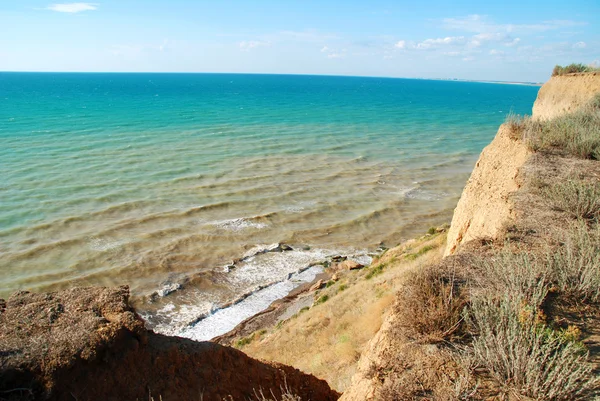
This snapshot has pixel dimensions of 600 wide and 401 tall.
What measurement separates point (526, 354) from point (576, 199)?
5.18m

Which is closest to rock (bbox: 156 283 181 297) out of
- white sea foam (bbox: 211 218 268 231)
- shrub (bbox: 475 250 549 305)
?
white sea foam (bbox: 211 218 268 231)

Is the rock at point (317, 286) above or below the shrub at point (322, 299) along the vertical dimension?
below

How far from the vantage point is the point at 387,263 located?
16.0 m

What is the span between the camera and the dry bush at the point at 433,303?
5152mm

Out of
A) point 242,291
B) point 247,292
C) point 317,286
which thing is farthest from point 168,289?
point 317,286

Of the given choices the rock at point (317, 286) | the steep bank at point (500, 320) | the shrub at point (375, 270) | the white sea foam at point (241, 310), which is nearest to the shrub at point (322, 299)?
the rock at point (317, 286)

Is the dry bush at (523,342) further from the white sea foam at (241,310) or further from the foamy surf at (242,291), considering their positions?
the foamy surf at (242,291)

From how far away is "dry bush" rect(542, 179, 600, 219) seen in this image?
26.9ft

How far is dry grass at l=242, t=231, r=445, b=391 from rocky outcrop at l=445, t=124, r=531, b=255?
4.93ft

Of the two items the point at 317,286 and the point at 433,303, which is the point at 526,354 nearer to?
the point at 433,303

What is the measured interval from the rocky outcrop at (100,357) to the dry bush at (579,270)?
447 centimetres

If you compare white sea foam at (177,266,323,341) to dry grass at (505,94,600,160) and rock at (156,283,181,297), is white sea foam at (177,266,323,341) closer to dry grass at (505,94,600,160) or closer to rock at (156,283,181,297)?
rock at (156,283,181,297)

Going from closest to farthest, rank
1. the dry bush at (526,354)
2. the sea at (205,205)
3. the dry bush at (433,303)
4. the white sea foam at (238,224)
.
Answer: the dry bush at (526,354) < the dry bush at (433,303) < the sea at (205,205) < the white sea foam at (238,224)

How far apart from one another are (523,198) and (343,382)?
535 centimetres
